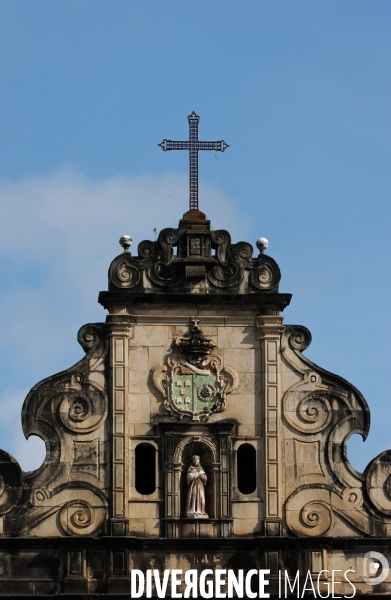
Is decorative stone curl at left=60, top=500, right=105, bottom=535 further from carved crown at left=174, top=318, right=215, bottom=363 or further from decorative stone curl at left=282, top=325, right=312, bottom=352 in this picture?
decorative stone curl at left=282, top=325, right=312, bottom=352

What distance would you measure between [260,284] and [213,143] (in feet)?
10.9

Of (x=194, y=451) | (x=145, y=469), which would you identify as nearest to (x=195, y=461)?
(x=194, y=451)

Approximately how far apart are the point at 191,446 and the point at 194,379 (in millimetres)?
1306

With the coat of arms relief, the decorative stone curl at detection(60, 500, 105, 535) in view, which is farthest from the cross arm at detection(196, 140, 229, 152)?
the decorative stone curl at detection(60, 500, 105, 535)

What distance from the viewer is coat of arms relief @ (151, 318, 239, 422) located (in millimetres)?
40656

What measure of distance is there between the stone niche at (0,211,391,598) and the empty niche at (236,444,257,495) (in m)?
0.05

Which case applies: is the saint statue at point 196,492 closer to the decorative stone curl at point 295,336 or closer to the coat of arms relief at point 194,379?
the coat of arms relief at point 194,379

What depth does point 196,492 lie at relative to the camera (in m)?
40.1

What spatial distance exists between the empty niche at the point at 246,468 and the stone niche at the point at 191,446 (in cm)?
5

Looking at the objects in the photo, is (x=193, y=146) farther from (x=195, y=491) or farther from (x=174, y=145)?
(x=195, y=491)

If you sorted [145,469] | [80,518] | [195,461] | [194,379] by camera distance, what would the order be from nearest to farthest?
1. [80,518]
2. [195,461]
3. [145,469]
4. [194,379]

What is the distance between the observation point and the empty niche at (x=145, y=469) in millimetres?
40438

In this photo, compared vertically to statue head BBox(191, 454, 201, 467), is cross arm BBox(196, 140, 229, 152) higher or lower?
higher

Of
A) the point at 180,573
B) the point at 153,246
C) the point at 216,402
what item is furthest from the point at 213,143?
the point at 180,573
